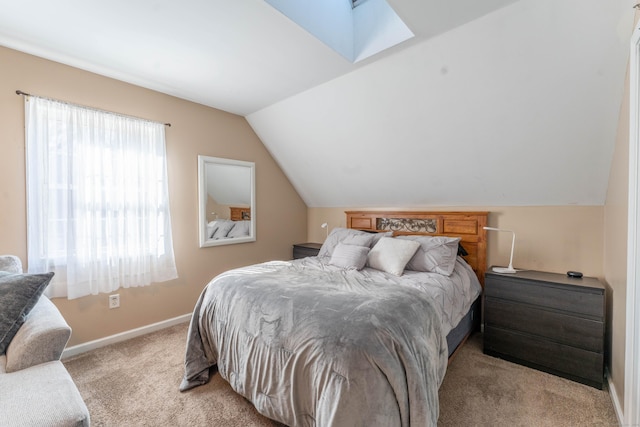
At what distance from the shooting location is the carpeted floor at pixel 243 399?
169 centimetres

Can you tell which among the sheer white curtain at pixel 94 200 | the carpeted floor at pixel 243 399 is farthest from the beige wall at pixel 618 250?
the sheer white curtain at pixel 94 200

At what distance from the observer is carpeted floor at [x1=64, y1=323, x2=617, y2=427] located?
5.56 ft

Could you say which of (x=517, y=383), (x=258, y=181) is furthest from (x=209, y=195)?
(x=517, y=383)

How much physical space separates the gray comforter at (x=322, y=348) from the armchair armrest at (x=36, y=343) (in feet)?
2.57

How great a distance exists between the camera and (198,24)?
1849 millimetres

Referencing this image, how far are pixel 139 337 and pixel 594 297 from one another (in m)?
3.82

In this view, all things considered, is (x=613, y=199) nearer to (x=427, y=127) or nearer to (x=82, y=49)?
(x=427, y=127)

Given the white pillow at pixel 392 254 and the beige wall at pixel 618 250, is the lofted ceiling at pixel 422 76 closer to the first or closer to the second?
the beige wall at pixel 618 250

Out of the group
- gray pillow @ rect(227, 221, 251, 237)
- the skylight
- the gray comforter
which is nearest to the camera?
the gray comforter

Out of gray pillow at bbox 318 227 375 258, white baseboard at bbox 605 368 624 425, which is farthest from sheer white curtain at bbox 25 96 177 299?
white baseboard at bbox 605 368 624 425

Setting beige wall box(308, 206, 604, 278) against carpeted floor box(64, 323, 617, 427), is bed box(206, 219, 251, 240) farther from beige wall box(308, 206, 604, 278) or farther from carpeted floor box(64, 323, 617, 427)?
beige wall box(308, 206, 604, 278)

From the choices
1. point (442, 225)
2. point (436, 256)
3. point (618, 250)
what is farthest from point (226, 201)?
point (618, 250)

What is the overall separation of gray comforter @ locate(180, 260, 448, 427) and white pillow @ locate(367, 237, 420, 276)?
521 millimetres

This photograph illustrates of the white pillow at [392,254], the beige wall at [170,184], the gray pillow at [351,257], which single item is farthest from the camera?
the gray pillow at [351,257]
